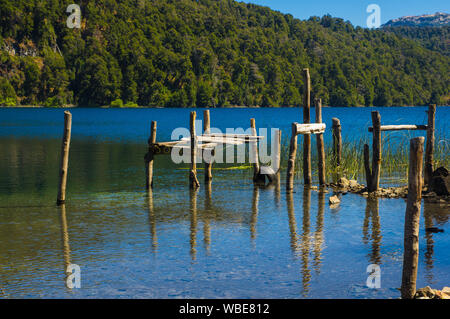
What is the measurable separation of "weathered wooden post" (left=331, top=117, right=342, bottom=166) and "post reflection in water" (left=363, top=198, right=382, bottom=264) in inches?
136

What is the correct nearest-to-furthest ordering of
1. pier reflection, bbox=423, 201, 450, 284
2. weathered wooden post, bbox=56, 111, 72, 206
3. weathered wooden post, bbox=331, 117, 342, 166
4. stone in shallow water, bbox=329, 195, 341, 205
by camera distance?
pier reflection, bbox=423, 201, 450, 284, weathered wooden post, bbox=56, 111, 72, 206, stone in shallow water, bbox=329, 195, 341, 205, weathered wooden post, bbox=331, 117, 342, 166

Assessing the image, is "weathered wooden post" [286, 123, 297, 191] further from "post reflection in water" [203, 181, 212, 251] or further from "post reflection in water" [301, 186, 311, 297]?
"post reflection in water" [203, 181, 212, 251]

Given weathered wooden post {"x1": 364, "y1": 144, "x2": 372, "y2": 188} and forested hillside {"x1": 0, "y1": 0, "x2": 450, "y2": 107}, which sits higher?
forested hillside {"x1": 0, "y1": 0, "x2": 450, "y2": 107}

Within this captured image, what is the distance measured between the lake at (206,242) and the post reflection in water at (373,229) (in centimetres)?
3

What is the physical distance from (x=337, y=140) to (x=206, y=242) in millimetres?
9993

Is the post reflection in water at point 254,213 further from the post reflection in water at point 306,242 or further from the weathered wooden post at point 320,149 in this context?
the weathered wooden post at point 320,149

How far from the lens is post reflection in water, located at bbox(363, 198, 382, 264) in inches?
476

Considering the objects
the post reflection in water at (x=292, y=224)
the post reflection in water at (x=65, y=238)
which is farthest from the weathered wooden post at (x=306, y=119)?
the post reflection in water at (x=65, y=238)

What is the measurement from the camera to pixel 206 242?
1321 centimetres

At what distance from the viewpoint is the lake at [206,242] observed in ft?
33.5

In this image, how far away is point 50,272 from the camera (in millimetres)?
10867

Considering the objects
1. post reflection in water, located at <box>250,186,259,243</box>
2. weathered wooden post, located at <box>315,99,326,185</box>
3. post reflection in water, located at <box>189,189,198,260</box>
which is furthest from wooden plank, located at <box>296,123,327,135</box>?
post reflection in water, located at <box>189,189,198,260</box>
